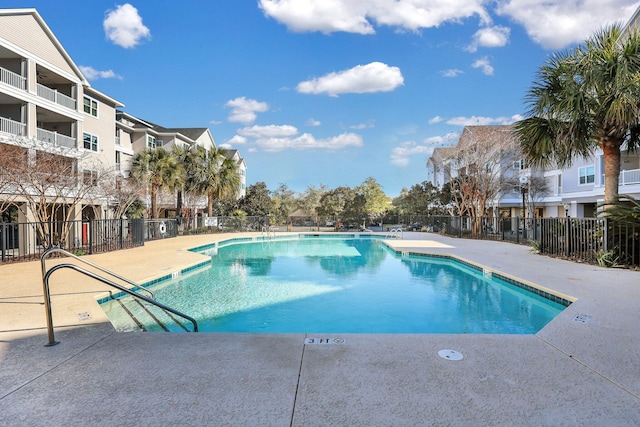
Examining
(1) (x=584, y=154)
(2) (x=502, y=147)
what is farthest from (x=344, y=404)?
(2) (x=502, y=147)

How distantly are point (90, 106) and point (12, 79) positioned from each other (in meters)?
5.53

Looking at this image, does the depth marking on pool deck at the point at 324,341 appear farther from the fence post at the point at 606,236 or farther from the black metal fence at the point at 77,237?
the black metal fence at the point at 77,237

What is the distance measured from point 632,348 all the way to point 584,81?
8.80 m

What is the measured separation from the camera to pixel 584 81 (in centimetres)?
990

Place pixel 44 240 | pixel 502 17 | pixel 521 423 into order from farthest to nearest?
pixel 502 17
pixel 44 240
pixel 521 423

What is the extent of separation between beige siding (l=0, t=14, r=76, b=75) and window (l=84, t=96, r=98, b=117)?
2482 millimetres

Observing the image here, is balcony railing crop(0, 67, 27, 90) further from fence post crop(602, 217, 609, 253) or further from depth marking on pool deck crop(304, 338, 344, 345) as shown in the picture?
fence post crop(602, 217, 609, 253)

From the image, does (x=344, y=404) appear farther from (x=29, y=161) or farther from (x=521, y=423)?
(x=29, y=161)

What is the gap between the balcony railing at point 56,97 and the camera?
18.7m

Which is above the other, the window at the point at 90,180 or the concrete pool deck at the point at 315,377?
the window at the point at 90,180

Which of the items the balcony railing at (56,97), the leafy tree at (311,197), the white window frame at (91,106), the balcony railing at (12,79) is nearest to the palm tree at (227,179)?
the white window frame at (91,106)

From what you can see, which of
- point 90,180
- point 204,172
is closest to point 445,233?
point 204,172

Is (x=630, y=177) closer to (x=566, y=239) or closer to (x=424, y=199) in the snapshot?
(x=566, y=239)

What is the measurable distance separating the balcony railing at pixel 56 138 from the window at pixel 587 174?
30.6 m
